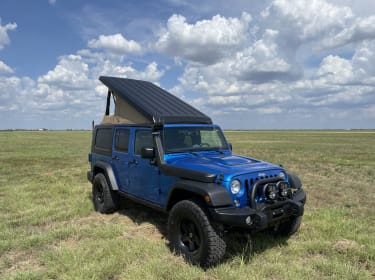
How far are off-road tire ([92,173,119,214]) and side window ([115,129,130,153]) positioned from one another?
88 centimetres

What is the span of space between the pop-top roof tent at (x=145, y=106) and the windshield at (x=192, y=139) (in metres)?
0.18

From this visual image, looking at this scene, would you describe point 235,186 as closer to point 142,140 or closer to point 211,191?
point 211,191

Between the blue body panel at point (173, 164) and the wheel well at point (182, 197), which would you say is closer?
the blue body panel at point (173, 164)

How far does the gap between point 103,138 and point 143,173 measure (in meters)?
2.16

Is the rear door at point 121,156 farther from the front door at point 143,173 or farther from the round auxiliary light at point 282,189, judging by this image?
the round auxiliary light at point 282,189

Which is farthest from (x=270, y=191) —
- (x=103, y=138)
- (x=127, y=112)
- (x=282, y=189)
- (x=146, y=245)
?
(x=103, y=138)

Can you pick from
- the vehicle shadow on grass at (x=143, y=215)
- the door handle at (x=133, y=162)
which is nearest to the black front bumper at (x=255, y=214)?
the vehicle shadow on grass at (x=143, y=215)

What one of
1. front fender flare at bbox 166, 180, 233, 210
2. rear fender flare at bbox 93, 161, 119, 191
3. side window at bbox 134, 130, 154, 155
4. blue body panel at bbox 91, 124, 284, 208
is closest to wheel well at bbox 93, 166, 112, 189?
rear fender flare at bbox 93, 161, 119, 191

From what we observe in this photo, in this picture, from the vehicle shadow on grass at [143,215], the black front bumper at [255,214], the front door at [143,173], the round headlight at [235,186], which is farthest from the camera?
the vehicle shadow on grass at [143,215]

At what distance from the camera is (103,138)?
23.3ft

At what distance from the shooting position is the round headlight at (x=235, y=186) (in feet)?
13.2

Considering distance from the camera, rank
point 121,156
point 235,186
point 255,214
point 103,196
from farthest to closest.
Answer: point 103,196 → point 121,156 → point 235,186 → point 255,214

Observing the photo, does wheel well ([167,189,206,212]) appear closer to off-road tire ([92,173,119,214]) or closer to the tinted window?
off-road tire ([92,173,119,214])

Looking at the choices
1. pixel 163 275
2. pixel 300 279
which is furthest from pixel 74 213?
pixel 300 279
